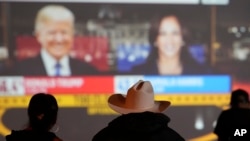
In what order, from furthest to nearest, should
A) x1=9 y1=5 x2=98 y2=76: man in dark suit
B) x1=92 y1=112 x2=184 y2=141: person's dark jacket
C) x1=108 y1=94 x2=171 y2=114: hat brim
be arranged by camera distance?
x1=9 y1=5 x2=98 y2=76: man in dark suit, x1=108 y1=94 x2=171 y2=114: hat brim, x1=92 y1=112 x2=184 y2=141: person's dark jacket

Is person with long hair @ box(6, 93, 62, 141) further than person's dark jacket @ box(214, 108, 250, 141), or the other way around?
person's dark jacket @ box(214, 108, 250, 141)

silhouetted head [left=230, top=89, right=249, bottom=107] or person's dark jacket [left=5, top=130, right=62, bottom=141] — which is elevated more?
person's dark jacket [left=5, top=130, right=62, bottom=141]

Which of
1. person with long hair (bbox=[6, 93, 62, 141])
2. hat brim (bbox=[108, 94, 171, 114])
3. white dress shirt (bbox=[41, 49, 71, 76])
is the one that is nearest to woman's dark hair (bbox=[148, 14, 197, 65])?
white dress shirt (bbox=[41, 49, 71, 76])

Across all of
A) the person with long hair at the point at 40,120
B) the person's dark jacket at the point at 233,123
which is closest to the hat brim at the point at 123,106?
the person with long hair at the point at 40,120

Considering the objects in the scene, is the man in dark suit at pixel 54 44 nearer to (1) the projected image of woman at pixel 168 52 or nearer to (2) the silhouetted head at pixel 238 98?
(1) the projected image of woman at pixel 168 52

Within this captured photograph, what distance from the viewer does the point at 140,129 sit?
5.99 ft

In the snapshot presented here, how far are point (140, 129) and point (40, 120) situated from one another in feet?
1.49

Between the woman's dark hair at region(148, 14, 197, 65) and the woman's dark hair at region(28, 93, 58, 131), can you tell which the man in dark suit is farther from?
the woman's dark hair at region(28, 93, 58, 131)

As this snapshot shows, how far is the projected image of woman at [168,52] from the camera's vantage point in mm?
4203

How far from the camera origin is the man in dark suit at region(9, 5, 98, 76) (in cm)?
412

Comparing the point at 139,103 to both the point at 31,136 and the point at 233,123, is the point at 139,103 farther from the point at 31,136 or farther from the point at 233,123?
the point at 233,123

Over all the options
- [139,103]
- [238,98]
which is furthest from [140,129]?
[238,98]

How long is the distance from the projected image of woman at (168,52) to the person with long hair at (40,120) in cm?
216

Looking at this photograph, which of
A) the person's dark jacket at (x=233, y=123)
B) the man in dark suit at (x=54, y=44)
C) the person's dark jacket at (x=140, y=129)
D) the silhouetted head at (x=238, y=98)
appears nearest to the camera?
the person's dark jacket at (x=140, y=129)
